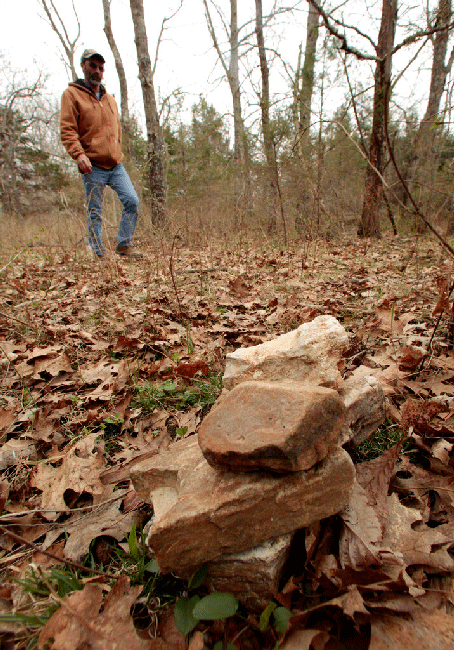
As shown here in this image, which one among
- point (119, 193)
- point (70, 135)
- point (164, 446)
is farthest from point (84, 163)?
point (164, 446)

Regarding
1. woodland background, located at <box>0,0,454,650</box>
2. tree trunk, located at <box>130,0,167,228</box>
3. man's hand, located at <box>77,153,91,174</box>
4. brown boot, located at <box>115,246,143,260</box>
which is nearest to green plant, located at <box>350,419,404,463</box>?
woodland background, located at <box>0,0,454,650</box>

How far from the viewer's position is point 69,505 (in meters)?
1.52

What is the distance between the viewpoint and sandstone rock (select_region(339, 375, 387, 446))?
143 cm

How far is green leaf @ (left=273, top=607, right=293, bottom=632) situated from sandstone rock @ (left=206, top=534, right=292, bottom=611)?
0.05 meters

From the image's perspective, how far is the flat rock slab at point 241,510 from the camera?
3.39ft

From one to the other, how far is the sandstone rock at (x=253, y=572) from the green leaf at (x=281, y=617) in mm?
55

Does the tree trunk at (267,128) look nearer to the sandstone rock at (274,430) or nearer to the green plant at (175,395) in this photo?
the green plant at (175,395)

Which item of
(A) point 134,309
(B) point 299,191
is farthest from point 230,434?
(B) point 299,191

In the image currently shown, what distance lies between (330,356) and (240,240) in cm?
531

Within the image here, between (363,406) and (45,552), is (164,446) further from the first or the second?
(363,406)

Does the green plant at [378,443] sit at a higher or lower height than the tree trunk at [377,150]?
lower

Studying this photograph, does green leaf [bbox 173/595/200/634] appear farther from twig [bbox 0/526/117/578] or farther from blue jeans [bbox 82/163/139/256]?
blue jeans [bbox 82/163/139/256]

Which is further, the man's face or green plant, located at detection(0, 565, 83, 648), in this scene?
the man's face

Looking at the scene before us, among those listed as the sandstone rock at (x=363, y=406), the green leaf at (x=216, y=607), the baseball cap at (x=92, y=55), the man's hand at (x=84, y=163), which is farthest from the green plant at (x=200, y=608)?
the baseball cap at (x=92, y=55)
